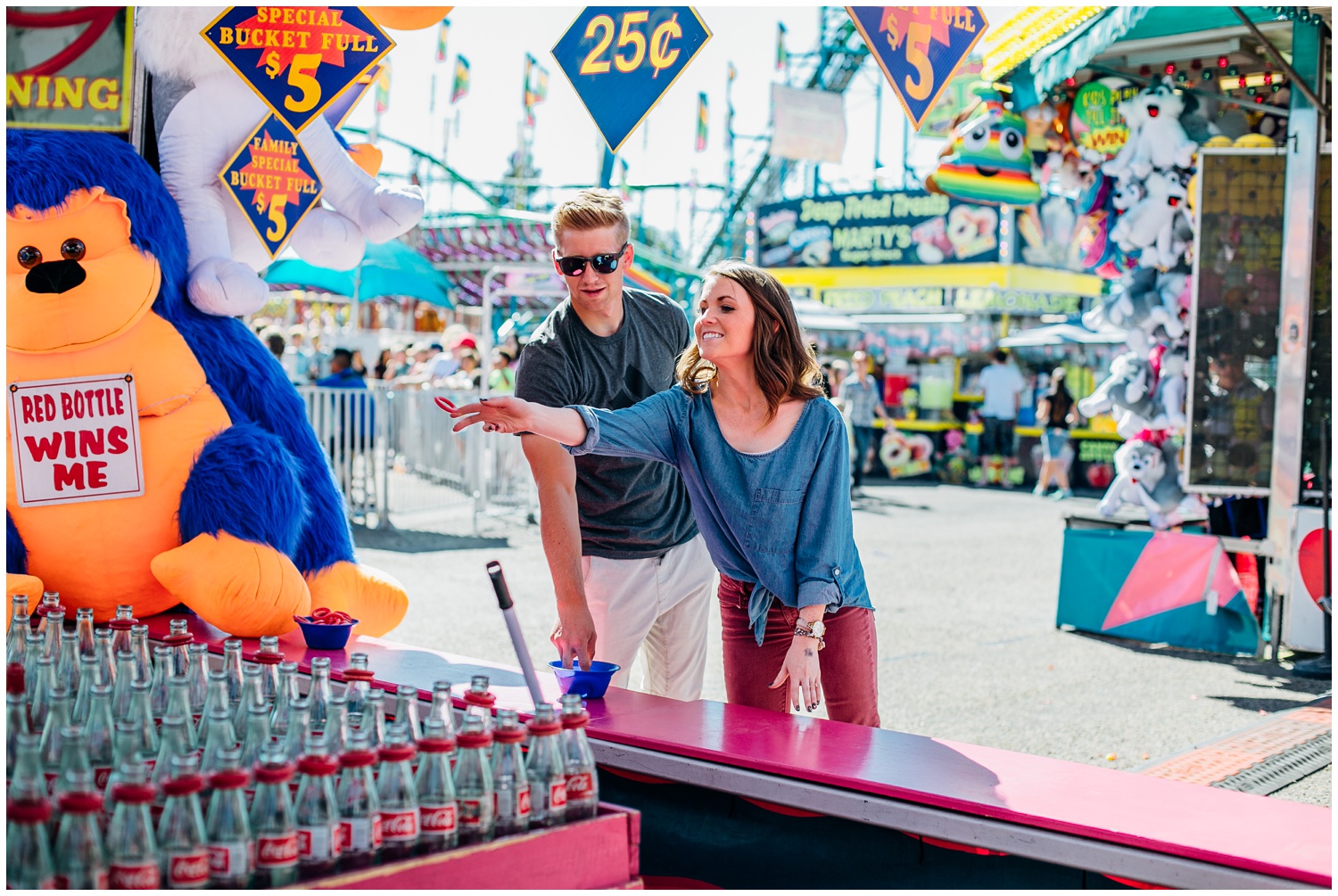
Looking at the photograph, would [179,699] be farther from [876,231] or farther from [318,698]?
[876,231]

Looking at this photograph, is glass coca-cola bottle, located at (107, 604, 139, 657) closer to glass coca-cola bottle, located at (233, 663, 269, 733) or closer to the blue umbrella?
glass coca-cola bottle, located at (233, 663, 269, 733)

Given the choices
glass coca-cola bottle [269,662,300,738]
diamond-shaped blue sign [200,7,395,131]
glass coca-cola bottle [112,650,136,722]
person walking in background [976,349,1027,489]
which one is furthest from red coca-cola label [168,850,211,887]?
person walking in background [976,349,1027,489]

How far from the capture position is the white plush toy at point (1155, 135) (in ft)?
22.4

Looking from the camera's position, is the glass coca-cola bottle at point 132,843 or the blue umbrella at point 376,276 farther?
the blue umbrella at point 376,276

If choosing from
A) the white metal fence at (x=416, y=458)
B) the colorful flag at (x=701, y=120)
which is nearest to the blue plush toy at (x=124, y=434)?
the white metal fence at (x=416, y=458)

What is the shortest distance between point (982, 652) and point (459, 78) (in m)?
23.5

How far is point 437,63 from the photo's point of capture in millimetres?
25859

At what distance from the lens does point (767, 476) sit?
9.62 ft

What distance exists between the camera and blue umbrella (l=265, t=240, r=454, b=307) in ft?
45.6

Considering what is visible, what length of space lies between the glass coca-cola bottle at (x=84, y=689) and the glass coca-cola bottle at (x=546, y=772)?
35.7 inches

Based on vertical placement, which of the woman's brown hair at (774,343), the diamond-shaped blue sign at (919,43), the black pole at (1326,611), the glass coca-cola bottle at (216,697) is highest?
the diamond-shaped blue sign at (919,43)

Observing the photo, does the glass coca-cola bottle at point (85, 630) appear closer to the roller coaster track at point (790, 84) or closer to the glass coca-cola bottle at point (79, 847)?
the glass coca-cola bottle at point (79, 847)

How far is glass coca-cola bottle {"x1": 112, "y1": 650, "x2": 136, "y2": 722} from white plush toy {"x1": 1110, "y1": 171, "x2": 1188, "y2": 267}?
19.9 feet

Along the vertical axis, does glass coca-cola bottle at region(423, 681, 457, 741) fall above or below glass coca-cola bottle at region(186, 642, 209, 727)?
above
